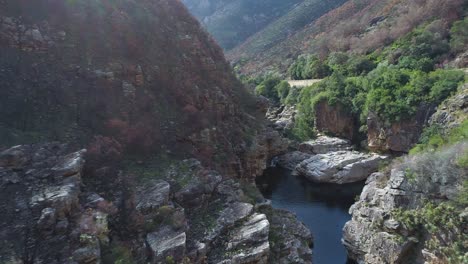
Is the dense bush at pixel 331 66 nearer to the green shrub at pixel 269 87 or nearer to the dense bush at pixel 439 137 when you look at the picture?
the green shrub at pixel 269 87

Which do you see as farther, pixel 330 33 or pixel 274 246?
pixel 330 33

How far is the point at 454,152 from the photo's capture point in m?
20.8

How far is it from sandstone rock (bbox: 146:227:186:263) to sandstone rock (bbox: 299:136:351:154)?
1093 inches

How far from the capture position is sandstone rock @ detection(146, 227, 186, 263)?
15594 mm

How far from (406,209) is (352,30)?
179ft

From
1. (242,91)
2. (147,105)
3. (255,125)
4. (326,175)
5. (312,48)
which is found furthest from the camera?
(312,48)

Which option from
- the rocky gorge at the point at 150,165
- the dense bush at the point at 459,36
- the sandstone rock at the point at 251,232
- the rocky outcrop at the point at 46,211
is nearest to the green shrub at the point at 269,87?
the dense bush at the point at 459,36

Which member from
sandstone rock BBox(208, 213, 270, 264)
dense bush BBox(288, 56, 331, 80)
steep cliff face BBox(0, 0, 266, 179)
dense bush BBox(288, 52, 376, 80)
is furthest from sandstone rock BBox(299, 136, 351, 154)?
sandstone rock BBox(208, 213, 270, 264)

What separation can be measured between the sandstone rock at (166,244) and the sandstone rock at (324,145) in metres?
27.8

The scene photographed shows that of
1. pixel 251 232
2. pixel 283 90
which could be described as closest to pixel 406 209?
pixel 251 232

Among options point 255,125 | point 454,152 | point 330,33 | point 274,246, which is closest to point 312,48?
point 330,33

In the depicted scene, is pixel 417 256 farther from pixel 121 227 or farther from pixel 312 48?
pixel 312 48

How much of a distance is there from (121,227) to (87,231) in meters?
2.09

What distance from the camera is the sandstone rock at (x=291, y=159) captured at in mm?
41469
